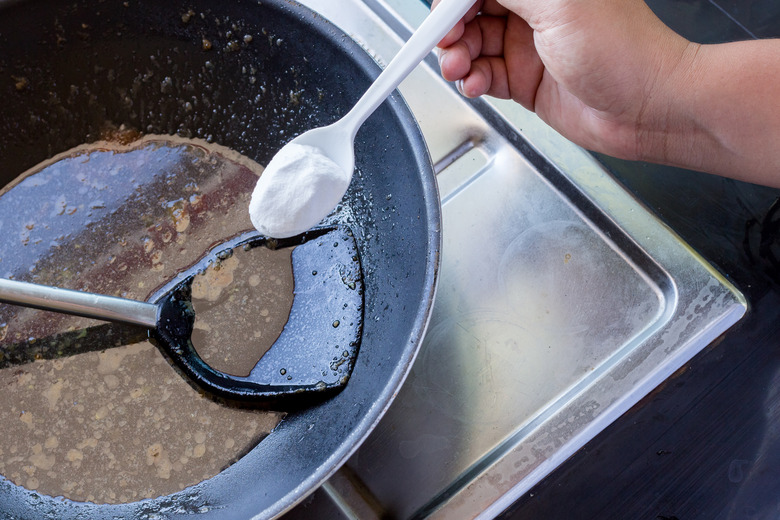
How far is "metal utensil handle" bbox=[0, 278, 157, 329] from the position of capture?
0.64 metres

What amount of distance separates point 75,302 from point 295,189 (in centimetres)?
27

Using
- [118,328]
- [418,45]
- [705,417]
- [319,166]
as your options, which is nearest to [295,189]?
[319,166]

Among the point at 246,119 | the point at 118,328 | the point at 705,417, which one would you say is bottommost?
the point at 118,328

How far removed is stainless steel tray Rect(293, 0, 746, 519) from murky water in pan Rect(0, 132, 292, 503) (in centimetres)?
19

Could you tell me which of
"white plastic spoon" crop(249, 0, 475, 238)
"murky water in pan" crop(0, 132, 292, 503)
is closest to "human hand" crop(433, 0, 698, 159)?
"white plastic spoon" crop(249, 0, 475, 238)

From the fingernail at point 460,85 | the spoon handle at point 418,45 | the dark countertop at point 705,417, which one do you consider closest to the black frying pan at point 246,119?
the spoon handle at point 418,45

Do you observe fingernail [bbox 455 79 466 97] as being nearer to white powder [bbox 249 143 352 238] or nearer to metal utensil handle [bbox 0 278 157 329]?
white powder [bbox 249 143 352 238]

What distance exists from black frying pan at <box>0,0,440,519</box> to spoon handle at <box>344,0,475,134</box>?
0.9 inches

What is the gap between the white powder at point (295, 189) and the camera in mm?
626

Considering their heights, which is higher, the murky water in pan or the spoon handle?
the spoon handle

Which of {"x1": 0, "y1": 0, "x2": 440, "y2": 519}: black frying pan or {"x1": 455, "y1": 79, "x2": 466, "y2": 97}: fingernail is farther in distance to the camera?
{"x1": 455, "y1": 79, "x2": 466, "y2": 97}: fingernail

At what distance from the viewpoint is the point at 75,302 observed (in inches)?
25.9

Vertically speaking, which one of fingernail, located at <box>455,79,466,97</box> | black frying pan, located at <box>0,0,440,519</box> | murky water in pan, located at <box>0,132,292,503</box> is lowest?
murky water in pan, located at <box>0,132,292,503</box>

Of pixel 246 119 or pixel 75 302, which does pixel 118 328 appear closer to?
pixel 75 302
